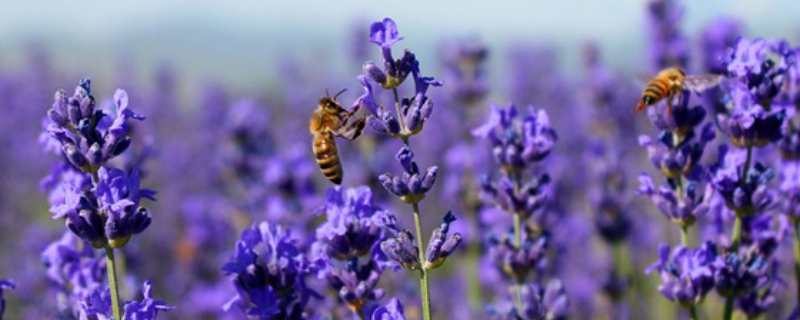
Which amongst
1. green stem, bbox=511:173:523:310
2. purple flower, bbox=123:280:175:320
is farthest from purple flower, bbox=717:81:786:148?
purple flower, bbox=123:280:175:320

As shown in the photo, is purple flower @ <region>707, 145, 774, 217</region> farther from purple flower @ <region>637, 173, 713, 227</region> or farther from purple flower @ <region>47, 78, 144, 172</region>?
purple flower @ <region>47, 78, 144, 172</region>

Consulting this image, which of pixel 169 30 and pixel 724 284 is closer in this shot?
pixel 724 284

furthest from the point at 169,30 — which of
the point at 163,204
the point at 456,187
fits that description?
the point at 456,187

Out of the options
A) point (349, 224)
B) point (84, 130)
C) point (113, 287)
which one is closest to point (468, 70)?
point (349, 224)

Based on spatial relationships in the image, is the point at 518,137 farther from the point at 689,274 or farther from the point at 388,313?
the point at 388,313

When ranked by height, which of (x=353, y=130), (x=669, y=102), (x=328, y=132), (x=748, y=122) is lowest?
(x=748, y=122)

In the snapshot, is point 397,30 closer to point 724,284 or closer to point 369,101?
point 369,101

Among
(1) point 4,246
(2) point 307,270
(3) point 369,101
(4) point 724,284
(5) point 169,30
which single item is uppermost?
(5) point 169,30

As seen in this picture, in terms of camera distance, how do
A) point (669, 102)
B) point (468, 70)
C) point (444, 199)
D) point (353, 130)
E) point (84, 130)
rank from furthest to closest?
point (444, 199), point (468, 70), point (669, 102), point (353, 130), point (84, 130)
